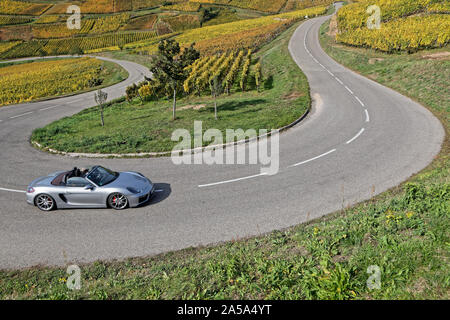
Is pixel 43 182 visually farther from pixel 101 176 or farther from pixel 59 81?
pixel 59 81

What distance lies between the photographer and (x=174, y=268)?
23.4 feet

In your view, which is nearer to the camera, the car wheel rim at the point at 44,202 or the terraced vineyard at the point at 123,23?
the car wheel rim at the point at 44,202

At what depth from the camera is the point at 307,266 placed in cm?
638

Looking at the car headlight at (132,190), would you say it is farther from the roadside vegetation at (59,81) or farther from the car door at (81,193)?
the roadside vegetation at (59,81)

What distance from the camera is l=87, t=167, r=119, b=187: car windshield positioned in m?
10.5

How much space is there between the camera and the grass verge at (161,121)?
16609mm

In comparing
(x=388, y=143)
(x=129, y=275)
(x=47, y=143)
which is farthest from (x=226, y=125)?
(x=129, y=275)

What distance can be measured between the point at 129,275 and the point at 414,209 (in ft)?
25.5

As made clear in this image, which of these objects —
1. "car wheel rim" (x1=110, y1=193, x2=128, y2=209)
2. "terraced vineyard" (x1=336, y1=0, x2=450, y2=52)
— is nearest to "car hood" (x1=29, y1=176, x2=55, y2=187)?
"car wheel rim" (x1=110, y1=193, x2=128, y2=209)

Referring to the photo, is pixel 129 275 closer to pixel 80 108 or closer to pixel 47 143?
pixel 47 143

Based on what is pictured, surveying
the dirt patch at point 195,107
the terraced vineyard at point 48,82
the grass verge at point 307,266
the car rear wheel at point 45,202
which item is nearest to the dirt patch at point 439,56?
the dirt patch at point 195,107

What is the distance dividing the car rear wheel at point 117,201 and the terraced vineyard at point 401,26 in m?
36.5

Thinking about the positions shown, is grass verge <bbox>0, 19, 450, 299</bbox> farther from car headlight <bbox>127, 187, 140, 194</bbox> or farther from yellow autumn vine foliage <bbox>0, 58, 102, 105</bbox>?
yellow autumn vine foliage <bbox>0, 58, 102, 105</bbox>

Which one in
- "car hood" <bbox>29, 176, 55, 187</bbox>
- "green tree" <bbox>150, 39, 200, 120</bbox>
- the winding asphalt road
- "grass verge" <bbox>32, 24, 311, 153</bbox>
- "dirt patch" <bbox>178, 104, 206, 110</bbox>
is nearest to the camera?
the winding asphalt road
